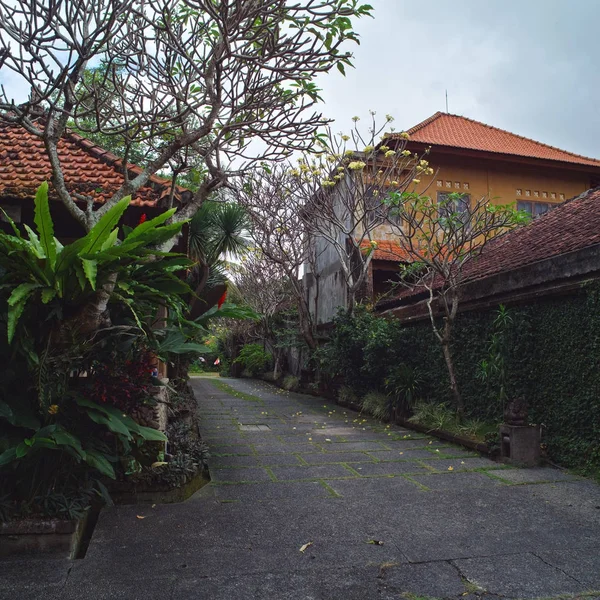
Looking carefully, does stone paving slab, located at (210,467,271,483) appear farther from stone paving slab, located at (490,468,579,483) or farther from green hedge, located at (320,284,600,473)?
green hedge, located at (320,284,600,473)

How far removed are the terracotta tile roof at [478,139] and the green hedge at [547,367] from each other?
6.77 meters

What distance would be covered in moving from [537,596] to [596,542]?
101cm

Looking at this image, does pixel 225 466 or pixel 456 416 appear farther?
pixel 456 416

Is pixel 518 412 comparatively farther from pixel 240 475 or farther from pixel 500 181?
pixel 500 181

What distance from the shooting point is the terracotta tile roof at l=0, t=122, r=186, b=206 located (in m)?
6.16

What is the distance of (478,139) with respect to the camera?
1416 centimetres

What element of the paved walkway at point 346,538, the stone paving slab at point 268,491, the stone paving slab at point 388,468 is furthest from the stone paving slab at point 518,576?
the stone paving slab at point 388,468

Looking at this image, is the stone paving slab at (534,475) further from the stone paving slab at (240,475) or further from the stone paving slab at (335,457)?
the stone paving slab at (240,475)

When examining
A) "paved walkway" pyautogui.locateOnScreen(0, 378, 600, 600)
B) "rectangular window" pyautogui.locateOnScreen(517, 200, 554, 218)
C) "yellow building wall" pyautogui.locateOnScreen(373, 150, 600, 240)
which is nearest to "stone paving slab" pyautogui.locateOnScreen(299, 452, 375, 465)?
"paved walkway" pyautogui.locateOnScreen(0, 378, 600, 600)

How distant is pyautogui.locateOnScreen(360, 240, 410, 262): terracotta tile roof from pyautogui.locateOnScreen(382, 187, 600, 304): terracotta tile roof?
282 centimetres

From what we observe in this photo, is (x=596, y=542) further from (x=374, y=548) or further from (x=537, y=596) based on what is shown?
(x=374, y=548)

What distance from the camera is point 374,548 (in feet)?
10.6

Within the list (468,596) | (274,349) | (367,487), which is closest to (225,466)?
(367,487)

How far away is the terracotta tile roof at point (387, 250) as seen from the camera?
12.0 m
